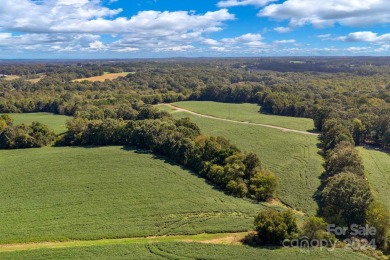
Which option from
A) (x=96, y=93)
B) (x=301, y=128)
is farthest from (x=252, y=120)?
(x=96, y=93)

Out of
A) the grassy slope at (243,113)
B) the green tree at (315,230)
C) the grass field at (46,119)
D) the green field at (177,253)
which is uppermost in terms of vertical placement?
the grassy slope at (243,113)

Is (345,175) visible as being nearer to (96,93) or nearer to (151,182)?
(151,182)

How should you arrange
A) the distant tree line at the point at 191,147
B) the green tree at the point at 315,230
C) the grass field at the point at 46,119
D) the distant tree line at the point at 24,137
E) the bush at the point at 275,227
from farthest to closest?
1. the grass field at the point at 46,119
2. the distant tree line at the point at 24,137
3. the distant tree line at the point at 191,147
4. the bush at the point at 275,227
5. the green tree at the point at 315,230

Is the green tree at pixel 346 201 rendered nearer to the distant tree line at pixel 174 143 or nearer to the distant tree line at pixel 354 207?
the distant tree line at pixel 354 207

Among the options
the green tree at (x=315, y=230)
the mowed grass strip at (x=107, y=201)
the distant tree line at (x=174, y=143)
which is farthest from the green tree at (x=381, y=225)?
the distant tree line at (x=174, y=143)

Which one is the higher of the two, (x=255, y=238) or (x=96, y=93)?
(x=96, y=93)

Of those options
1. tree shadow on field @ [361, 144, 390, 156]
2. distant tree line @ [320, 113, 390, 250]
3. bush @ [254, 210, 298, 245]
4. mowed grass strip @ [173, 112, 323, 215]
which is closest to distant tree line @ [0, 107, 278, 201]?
mowed grass strip @ [173, 112, 323, 215]
